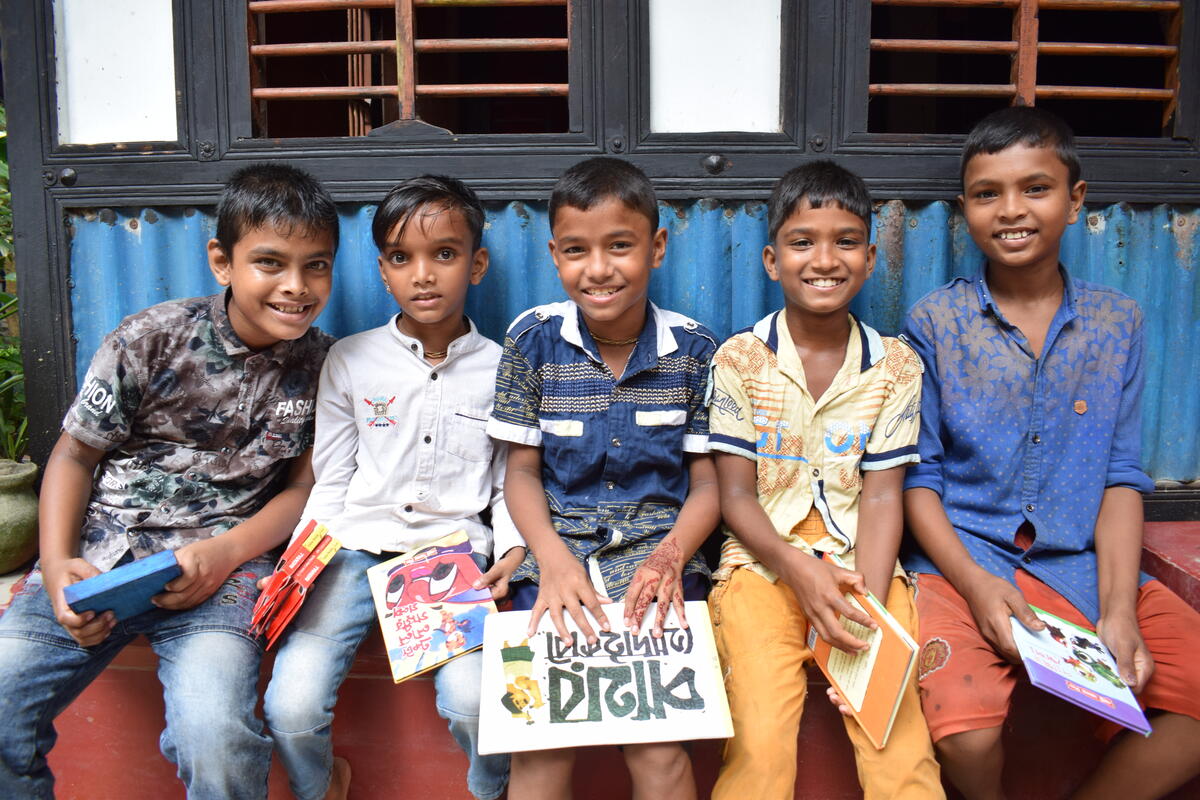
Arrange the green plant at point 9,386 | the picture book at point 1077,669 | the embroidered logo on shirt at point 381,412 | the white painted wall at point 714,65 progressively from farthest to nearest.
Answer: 1. the green plant at point 9,386
2. the white painted wall at point 714,65
3. the embroidered logo on shirt at point 381,412
4. the picture book at point 1077,669

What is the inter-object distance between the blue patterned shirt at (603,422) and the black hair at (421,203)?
1.17ft

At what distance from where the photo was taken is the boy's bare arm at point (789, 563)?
160 cm

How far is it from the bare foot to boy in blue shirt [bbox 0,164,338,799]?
0.71ft

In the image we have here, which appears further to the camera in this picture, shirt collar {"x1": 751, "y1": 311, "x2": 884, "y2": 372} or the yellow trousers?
shirt collar {"x1": 751, "y1": 311, "x2": 884, "y2": 372}

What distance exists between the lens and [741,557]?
73.6 inches

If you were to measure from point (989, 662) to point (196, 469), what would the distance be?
1937 millimetres

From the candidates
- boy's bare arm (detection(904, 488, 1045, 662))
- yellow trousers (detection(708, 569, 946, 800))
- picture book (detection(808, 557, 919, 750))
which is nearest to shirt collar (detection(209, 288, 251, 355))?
yellow trousers (detection(708, 569, 946, 800))

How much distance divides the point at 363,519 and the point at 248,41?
1.48 metres

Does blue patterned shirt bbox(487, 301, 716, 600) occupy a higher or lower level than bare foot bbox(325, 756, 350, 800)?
higher

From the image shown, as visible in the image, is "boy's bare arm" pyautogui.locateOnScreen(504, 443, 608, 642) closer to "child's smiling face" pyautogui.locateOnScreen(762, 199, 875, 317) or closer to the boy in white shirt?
the boy in white shirt

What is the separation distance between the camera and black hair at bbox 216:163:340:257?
73.5 inches

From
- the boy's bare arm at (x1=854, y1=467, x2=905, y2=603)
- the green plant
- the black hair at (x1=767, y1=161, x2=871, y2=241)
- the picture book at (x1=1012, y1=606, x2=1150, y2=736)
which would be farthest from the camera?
the green plant

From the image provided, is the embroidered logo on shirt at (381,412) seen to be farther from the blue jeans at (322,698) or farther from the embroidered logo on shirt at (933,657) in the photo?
the embroidered logo on shirt at (933,657)

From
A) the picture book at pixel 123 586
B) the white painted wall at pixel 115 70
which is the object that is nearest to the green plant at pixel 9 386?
the white painted wall at pixel 115 70
